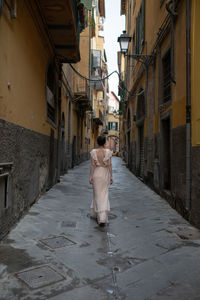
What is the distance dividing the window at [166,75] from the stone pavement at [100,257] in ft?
10.6

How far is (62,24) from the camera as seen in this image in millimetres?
6992

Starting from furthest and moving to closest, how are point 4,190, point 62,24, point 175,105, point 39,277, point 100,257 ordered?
point 62,24
point 175,105
point 4,190
point 100,257
point 39,277

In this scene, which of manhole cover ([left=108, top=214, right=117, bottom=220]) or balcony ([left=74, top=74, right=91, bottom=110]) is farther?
balcony ([left=74, top=74, right=91, bottom=110])

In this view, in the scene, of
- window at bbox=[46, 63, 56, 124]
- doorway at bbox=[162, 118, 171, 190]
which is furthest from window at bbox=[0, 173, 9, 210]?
window at bbox=[46, 63, 56, 124]

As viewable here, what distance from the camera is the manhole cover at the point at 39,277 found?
105 inches

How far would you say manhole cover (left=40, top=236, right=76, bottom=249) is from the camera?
377 centimetres

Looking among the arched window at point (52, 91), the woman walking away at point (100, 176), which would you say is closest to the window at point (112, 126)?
the arched window at point (52, 91)

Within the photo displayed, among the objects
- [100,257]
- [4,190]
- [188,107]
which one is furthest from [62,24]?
[100,257]

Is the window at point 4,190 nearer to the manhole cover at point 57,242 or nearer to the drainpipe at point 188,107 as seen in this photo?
the manhole cover at point 57,242

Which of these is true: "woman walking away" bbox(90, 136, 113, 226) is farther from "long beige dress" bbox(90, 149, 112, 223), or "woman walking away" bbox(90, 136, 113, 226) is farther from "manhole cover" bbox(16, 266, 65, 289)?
"manhole cover" bbox(16, 266, 65, 289)

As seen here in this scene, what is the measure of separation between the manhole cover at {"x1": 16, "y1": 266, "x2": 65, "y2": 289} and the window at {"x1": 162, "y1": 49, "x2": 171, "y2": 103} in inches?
222

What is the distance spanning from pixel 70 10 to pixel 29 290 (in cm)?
568

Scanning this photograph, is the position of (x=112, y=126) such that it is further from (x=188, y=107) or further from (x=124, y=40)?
(x=188, y=107)

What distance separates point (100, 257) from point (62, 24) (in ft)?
18.9
